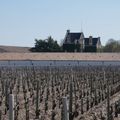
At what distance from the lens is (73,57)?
53.9 metres

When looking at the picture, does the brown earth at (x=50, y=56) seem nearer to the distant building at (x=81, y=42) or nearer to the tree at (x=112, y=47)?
the distant building at (x=81, y=42)

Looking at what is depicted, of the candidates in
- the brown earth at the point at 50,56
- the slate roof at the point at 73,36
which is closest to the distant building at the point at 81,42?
the slate roof at the point at 73,36

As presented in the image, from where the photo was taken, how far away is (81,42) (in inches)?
3211

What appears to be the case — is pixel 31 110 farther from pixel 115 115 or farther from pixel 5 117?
pixel 115 115

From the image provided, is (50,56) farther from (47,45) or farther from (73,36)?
(73,36)

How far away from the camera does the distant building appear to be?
7714 cm

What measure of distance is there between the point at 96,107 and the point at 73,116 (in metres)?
1.92

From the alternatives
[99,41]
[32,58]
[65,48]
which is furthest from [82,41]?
[32,58]

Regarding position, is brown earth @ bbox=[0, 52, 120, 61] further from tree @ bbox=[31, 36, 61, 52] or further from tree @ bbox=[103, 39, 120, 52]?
tree @ bbox=[103, 39, 120, 52]

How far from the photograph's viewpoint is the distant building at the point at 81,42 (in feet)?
253

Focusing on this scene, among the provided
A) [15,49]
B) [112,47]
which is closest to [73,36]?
[112,47]

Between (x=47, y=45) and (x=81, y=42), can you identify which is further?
(x=81, y=42)

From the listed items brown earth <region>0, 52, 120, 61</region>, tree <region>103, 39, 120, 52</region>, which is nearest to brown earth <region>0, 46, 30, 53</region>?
tree <region>103, 39, 120, 52</region>

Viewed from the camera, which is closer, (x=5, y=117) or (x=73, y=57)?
(x=5, y=117)
